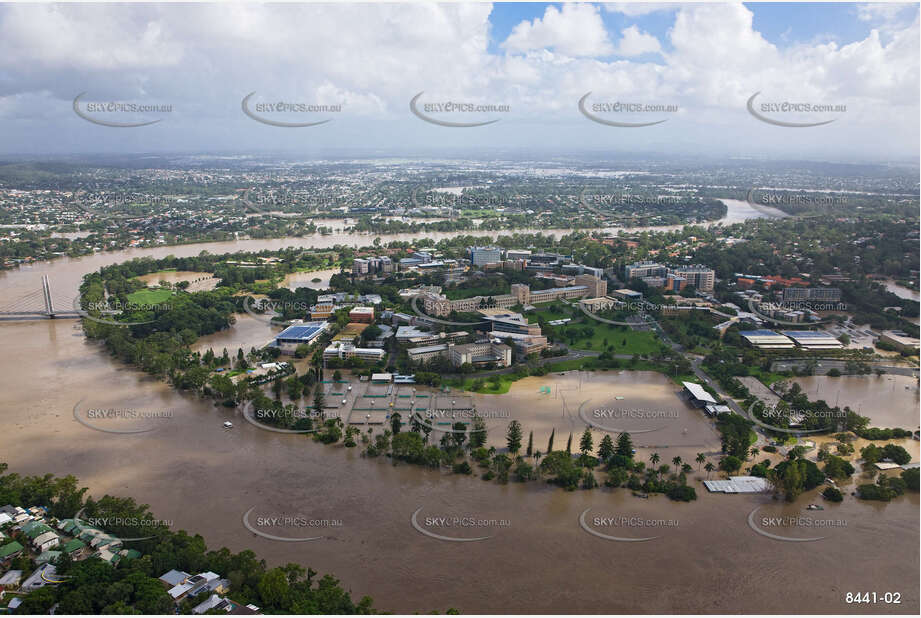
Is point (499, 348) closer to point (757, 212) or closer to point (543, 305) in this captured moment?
point (543, 305)

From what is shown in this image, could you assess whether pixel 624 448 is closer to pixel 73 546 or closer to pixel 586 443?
pixel 586 443

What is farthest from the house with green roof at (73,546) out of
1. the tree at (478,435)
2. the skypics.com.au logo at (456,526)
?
the tree at (478,435)

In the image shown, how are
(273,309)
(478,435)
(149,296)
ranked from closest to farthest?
1. (478,435)
2. (273,309)
3. (149,296)

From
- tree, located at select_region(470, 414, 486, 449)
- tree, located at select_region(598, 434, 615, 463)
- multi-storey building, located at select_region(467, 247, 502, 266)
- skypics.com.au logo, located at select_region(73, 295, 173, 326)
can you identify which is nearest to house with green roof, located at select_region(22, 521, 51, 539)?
tree, located at select_region(470, 414, 486, 449)

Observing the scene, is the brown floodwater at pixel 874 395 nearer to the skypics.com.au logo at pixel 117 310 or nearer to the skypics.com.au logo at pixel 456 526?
the skypics.com.au logo at pixel 456 526

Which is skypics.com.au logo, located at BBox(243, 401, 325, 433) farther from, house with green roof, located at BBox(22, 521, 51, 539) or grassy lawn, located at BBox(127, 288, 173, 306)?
grassy lawn, located at BBox(127, 288, 173, 306)

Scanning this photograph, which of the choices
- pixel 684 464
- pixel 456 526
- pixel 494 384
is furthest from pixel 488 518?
pixel 494 384
